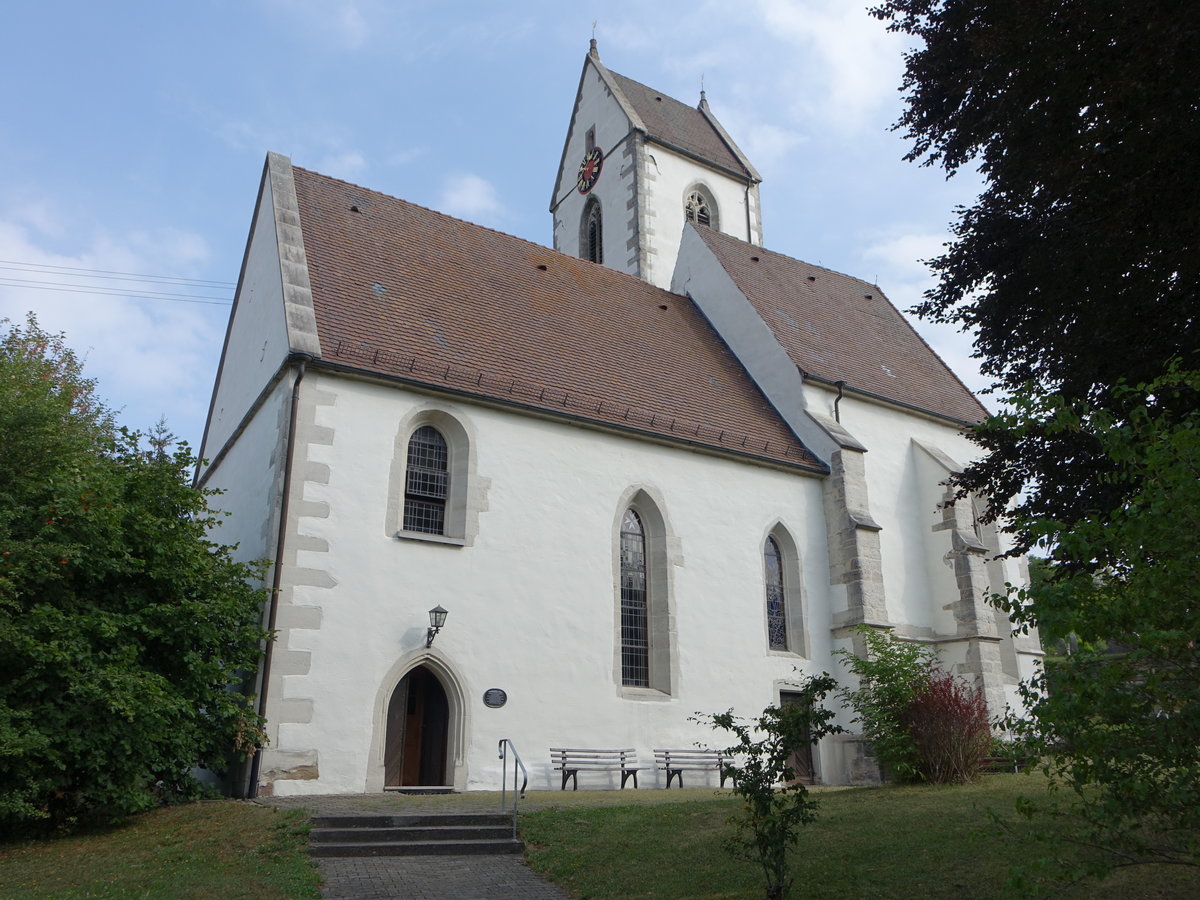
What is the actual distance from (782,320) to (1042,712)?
17368 mm

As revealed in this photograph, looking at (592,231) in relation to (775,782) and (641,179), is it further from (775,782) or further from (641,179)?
(775,782)

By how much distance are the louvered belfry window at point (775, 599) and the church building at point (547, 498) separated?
4cm

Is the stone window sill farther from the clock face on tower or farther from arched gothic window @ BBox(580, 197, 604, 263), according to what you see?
the clock face on tower

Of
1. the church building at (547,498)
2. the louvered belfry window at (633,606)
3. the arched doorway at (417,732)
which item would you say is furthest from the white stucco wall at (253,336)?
the louvered belfry window at (633,606)

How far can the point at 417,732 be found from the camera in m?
13.9

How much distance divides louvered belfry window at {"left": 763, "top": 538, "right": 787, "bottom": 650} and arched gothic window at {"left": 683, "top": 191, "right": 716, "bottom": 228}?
44.7 ft

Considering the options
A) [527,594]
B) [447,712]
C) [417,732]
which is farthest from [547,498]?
[417,732]

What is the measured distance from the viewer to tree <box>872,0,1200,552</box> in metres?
7.52

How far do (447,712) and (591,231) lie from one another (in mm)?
18803

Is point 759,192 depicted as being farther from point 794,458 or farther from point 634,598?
point 634,598

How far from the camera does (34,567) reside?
33.0 feet

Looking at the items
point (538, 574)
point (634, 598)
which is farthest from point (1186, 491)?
point (634, 598)

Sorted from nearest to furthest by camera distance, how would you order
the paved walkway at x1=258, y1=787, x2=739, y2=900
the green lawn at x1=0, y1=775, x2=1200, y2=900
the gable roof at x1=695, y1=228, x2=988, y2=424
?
the green lawn at x1=0, y1=775, x2=1200, y2=900 → the paved walkway at x1=258, y1=787, x2=739, y2=900 → the gable roof at x1=695, y1=228, x2=988, y2=424

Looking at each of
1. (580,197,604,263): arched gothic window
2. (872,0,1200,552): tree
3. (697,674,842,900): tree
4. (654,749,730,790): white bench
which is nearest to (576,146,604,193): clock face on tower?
(580,197,604,263): arched gothic window
